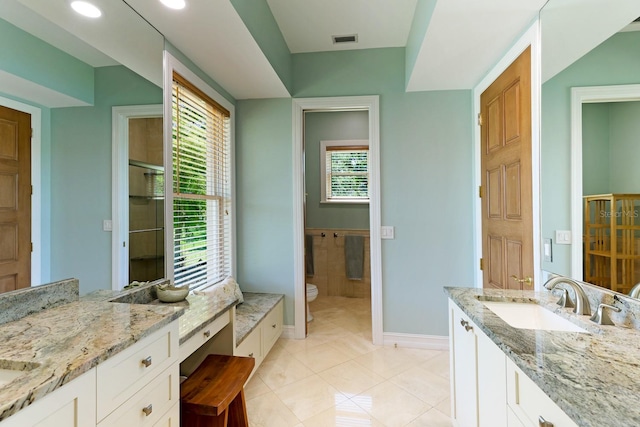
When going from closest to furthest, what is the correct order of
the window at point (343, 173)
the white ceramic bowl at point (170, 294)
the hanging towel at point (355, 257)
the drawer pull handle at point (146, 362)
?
the drawer pull handle at point (146, 362) < the white ceramic bowl at point (170, 294) < the hanging towel at point (355, 257) < the window at point (343, 173)

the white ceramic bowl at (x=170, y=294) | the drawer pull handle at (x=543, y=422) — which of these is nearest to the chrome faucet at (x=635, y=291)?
the drawer pull handle at (x=543, y=422)

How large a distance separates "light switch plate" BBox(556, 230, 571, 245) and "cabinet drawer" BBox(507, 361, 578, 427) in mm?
771

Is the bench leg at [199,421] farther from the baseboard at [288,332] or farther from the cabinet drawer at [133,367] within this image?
the baseboard at [288,332]

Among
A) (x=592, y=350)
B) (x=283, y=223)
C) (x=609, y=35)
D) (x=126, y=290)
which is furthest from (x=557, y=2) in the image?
(x=126, y=290)

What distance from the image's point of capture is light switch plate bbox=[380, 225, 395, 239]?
2662mm

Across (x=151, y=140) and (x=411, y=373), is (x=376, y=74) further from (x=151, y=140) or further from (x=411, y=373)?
(x=411, y=373)

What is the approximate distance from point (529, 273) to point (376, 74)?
2.05 m

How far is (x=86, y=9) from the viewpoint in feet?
4.38

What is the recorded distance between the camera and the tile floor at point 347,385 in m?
1.75

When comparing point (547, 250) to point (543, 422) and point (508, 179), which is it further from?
point (543, 422)

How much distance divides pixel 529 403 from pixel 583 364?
7.4 inches

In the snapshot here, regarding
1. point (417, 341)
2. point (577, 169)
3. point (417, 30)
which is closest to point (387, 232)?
point (417, 341)

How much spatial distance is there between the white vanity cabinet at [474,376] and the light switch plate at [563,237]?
23.5 inches

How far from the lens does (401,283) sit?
2666 mm
